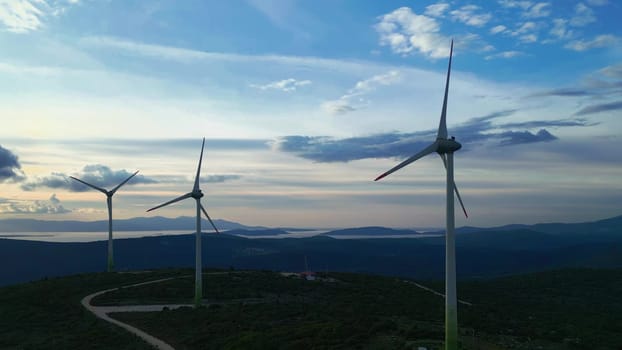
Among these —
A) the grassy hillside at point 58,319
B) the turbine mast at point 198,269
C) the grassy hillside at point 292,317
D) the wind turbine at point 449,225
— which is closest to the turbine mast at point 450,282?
the wind turbine at point 449,225

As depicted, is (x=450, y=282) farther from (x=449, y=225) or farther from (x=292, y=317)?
(x=292, y=317)

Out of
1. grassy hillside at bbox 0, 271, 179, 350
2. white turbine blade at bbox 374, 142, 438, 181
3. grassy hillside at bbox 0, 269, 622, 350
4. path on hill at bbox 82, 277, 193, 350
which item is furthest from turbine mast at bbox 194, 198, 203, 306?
white turbine blade at bbox 374, 142, 438, 181

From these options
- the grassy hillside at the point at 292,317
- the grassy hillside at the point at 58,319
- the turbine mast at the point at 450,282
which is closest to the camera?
the turbine mast at the point at 450,282

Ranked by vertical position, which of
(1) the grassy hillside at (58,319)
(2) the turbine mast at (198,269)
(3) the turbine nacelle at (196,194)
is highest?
(3) the turbine nacelle at (196,194)

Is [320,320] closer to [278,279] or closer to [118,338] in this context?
[118,338]

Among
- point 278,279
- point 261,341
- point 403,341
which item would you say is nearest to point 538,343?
point 403,341

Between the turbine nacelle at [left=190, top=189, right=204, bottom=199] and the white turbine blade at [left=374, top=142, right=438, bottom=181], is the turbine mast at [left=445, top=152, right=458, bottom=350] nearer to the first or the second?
the white turbine blade at [left=374, top=142, right=438, bottom=181]

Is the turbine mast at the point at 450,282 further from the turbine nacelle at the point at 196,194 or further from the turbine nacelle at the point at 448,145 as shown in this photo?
the turbine nacelle at the point at 196,194
